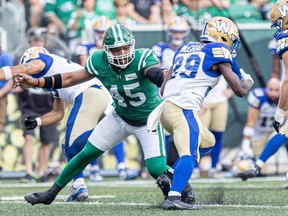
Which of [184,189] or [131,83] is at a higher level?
[131,83]

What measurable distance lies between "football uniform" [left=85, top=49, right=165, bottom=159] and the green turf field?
535mm

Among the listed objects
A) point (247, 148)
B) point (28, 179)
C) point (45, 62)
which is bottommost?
point (28, 179)

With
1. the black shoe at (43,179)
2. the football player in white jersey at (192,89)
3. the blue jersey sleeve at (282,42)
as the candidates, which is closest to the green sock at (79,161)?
the football player in white jersey at (192,89)

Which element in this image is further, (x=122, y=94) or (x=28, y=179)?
(x=28, y=179)

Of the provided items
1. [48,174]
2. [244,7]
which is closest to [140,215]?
[48,174]

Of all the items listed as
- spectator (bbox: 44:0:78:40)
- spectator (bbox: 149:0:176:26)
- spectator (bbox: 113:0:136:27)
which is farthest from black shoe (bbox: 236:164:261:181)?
spectator (bbox: 44:0:78:40)

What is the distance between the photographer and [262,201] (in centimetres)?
790

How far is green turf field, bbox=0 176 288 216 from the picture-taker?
7.03 meters

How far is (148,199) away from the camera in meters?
8.34

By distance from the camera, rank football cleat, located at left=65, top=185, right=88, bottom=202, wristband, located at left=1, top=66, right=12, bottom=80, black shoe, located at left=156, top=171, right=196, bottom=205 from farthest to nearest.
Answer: football cleat, located at left=65, top=185, right=88, bottom=202, wristband, located at left=1, top=66, right=12, bottom=80, black shoe, located at left=156, top=171, right=196, bottom=205

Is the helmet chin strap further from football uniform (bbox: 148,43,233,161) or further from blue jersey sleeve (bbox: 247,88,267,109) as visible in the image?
football uniform (bbox: 148,43,233,161)

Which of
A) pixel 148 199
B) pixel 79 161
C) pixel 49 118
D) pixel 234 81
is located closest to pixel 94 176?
pixel 49 118

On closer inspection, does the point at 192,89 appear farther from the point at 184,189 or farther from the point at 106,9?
the point at 106,9

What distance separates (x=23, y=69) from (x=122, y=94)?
110cm
